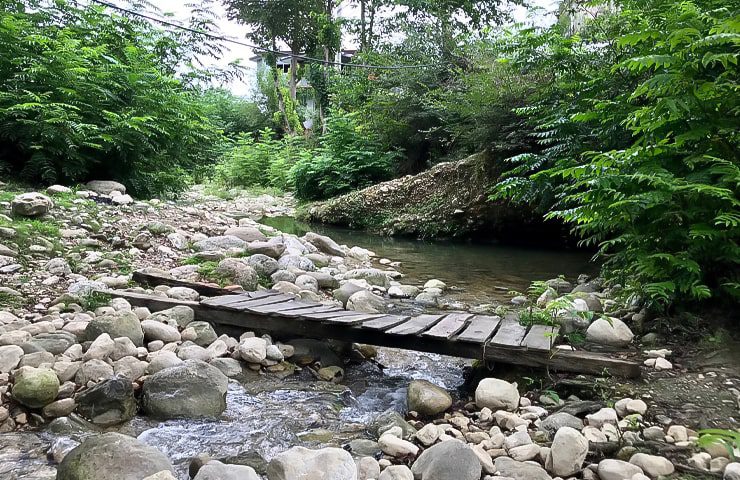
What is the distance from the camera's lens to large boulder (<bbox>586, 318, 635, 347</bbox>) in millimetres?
2937

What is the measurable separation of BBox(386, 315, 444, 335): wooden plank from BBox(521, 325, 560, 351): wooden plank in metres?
0.63

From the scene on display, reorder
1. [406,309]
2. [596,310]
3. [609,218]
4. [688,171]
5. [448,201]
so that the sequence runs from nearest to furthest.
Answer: [688,171] < [609,218] < [596,310] < [406,309] < [448,201]

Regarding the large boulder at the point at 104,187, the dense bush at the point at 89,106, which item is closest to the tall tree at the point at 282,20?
the dense bush at the point at 89,106

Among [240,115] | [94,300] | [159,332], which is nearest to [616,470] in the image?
[159,332]

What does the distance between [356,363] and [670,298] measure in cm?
208

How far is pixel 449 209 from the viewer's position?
34.7 feet

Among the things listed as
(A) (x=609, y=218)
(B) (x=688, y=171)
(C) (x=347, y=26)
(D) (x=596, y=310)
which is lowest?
(D) (x=596, y=310)

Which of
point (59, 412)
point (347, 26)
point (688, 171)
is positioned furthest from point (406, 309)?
point (347, 26)

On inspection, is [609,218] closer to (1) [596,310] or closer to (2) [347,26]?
(1) [596,310]

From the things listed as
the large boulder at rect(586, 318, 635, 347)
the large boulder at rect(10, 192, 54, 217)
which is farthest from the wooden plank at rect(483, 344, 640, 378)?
the large boulder at rect(10, 192, 54, 217)

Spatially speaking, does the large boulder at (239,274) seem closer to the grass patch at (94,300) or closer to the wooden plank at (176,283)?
the wooden plank at (176,283)

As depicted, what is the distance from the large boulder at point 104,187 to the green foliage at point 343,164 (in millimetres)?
7793

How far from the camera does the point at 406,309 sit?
477cm

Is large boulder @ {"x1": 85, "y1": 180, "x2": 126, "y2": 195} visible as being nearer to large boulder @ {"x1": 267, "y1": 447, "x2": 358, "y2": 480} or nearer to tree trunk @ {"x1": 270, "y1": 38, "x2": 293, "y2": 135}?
large boulder @ {"x1": 267, "y1": 447, "x2": 358, "y2": 480}
